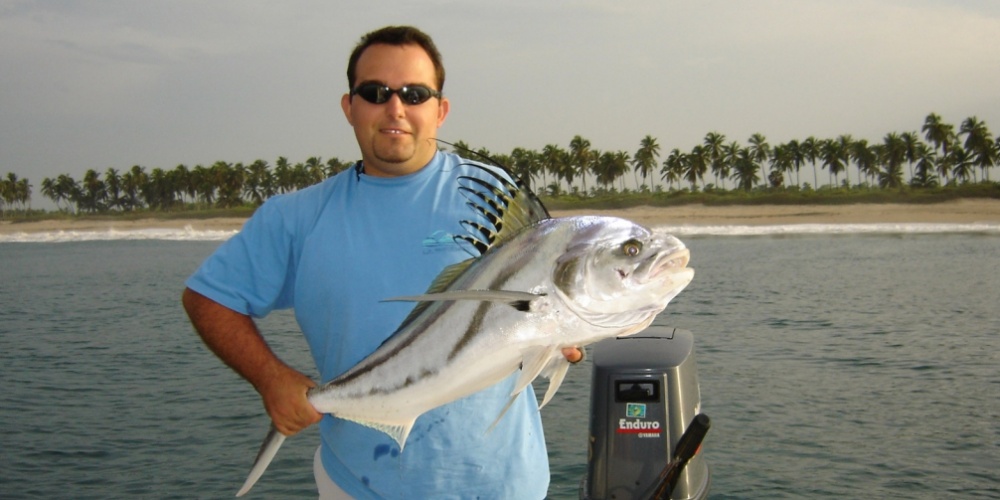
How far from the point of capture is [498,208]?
114 inches

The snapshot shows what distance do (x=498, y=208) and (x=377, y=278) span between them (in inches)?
20.9

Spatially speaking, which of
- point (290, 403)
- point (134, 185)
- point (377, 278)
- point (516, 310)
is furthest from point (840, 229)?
point (134, 185)

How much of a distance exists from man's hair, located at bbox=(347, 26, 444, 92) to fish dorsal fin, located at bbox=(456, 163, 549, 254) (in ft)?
1.25

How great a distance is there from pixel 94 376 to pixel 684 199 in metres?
71.6

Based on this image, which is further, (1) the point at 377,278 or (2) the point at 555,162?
(2) the point at 555,162

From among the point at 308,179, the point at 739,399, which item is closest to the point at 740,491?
the point at 739,399

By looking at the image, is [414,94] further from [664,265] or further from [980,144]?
[980,144]

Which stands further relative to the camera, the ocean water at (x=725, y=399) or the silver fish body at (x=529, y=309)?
the ocean water at (x=725, y=399)

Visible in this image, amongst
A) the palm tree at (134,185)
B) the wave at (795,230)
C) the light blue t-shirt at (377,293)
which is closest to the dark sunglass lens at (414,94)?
the light blue t-shirt at (377,293)

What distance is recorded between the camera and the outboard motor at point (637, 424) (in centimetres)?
571

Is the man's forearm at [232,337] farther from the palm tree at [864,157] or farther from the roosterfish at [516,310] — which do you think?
the palm tree at [864,157]

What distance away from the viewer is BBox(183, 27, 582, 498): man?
3080 mm

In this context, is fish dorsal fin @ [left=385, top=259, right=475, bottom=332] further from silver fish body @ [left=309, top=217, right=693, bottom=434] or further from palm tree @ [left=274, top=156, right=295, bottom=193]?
palm tree @ [left=274, top=156, right=295, bottom=193]

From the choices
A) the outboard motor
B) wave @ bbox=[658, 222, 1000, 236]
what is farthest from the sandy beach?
the outboard motor
